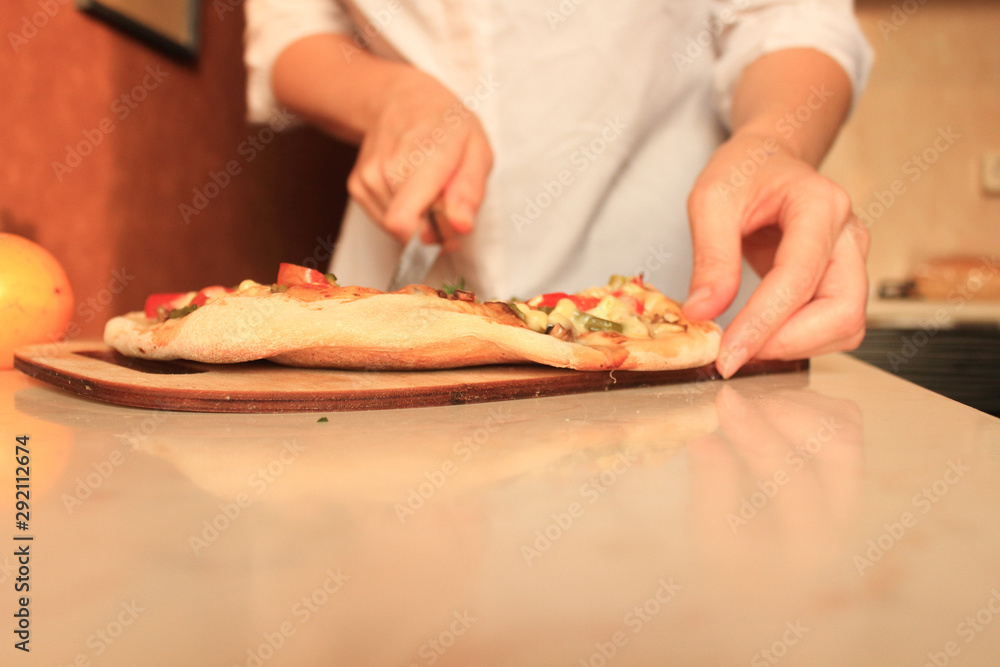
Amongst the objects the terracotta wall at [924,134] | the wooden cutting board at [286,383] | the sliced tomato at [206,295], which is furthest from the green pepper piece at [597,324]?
the terracotta wall at [924,134]

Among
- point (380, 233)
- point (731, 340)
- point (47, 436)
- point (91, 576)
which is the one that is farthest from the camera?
point (380, 233)

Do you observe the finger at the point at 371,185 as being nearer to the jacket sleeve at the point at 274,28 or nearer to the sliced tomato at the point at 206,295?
the sliced tomato at the point at 206,295

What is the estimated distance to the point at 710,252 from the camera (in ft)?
3.77

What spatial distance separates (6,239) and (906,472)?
48.3 inches

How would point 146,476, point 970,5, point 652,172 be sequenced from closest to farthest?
point 146,476
point 652,172
point 970,5

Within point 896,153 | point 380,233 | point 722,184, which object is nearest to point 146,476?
point 722,184

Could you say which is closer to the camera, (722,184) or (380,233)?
(722,184)

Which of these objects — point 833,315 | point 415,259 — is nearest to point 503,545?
point 833,315

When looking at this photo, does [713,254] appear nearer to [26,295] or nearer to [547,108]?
[547,108]

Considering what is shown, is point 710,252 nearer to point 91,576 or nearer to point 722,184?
point 722,184

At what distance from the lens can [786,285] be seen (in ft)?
3.56

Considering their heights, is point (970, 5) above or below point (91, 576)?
above

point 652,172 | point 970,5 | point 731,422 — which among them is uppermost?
point 970,5

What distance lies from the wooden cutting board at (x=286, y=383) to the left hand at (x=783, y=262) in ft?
0.36
